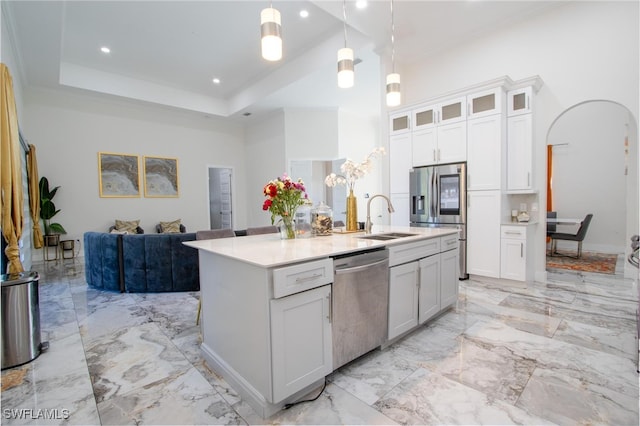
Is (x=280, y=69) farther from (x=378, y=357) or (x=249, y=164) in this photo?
A: (x=378, y=357)

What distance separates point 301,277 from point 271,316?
0.25 metres

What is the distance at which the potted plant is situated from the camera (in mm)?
5645

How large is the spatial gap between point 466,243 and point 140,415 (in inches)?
158

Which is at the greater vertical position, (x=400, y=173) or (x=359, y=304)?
(x=400, y=173)

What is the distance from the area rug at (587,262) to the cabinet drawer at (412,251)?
3.56 metres

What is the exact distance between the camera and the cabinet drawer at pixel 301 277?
152 centimetres

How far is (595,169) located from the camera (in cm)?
A: 585

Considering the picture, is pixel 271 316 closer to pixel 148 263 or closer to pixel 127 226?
pixel 148 263

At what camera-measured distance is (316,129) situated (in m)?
7.36

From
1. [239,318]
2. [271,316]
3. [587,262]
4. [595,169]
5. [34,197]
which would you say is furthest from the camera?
[595,169]

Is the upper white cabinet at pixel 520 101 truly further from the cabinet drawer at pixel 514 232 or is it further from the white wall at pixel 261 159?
the white wall at pixel 261 159

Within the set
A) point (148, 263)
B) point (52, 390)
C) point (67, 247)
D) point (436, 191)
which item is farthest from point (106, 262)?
point (436, 191)

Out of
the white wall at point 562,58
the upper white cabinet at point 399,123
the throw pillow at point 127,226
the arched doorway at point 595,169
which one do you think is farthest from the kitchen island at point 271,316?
the arched doorway at point 595,169

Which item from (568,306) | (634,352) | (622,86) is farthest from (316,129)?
(634,352)
